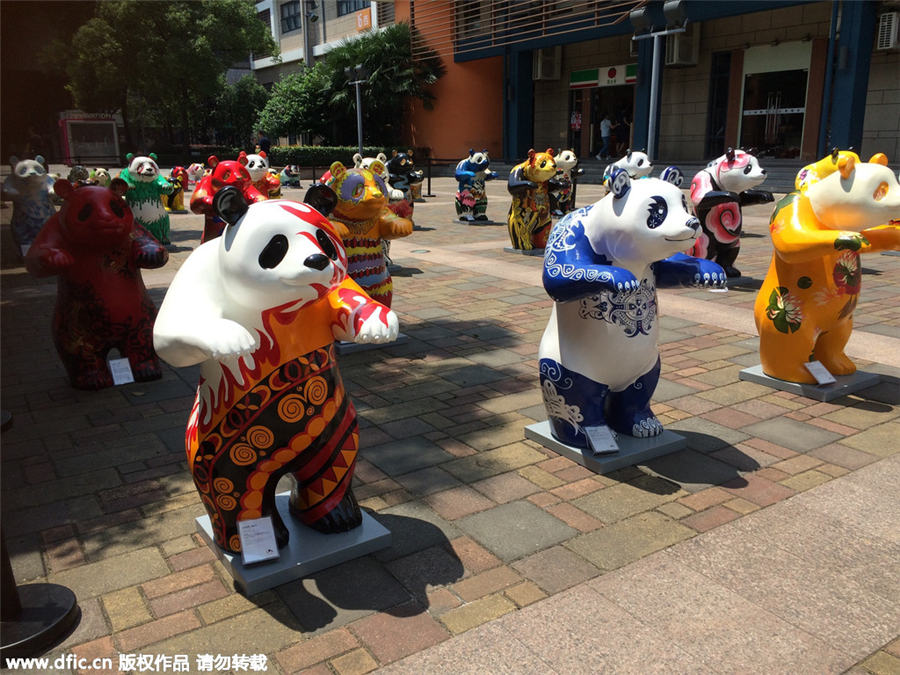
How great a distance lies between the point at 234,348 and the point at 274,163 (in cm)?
2866

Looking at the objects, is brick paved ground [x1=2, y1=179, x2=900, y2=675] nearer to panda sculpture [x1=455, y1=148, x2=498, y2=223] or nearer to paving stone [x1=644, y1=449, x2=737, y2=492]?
paving stone [x1=644, y1=449, x2=737, y2=492]

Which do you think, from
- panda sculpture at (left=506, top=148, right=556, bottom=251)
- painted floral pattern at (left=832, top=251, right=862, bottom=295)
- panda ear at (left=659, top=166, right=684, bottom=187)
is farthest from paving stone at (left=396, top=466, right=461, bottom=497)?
panda sculpture at (left=506, top=148, right=556, bottom=251)

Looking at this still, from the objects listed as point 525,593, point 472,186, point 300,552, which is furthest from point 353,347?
point 472,186

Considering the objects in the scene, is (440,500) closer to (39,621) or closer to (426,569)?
(426,569)

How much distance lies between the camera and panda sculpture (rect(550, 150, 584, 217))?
11.1 m

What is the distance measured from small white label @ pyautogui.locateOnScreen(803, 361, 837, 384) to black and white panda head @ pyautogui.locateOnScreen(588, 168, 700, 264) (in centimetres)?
192

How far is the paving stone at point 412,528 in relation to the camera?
123 inches

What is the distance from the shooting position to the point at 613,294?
11.9 feet

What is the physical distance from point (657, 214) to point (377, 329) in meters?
1.59

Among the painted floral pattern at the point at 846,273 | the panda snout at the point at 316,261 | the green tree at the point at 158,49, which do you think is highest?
the green tree at the point at 158,49

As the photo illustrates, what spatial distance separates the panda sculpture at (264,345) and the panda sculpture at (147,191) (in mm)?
8558

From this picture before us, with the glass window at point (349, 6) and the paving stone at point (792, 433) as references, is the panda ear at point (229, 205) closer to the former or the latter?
the paving stone at point (792, 433)

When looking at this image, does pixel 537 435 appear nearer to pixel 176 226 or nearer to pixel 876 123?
pixel 176 226

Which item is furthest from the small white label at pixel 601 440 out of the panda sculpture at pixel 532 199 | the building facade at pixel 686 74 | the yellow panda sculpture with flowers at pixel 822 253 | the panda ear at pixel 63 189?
the building facade at pixel 686 74
